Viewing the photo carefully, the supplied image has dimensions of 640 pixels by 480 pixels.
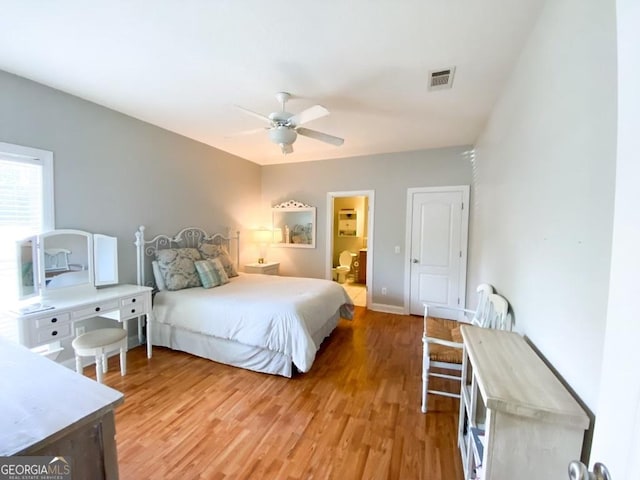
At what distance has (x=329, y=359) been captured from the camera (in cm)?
292

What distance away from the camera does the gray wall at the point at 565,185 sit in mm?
909

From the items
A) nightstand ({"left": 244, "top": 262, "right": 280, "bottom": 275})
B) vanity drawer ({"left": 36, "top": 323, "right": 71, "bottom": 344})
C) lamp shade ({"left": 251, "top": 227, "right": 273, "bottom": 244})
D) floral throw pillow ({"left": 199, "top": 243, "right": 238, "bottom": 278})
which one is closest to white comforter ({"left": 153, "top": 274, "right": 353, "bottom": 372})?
floral throw pillow ({"left": 199, "top": 243, "right": 238, "bottom": 278})

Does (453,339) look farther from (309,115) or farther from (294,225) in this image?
(294,225)

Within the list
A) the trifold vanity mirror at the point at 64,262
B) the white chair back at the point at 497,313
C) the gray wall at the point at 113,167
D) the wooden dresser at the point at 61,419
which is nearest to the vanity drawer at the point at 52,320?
the trifold vanity mirror at the point at 64,262

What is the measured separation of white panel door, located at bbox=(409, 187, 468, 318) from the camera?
4.05 m

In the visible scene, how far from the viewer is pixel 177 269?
3.23 m

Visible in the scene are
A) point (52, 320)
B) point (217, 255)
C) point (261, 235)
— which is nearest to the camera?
point (52, 320)

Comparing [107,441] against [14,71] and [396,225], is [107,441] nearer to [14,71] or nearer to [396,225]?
[14,71]

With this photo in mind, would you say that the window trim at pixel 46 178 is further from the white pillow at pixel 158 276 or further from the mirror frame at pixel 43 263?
the white pillow at pixel 158 276

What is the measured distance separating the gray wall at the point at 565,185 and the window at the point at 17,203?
369 cm

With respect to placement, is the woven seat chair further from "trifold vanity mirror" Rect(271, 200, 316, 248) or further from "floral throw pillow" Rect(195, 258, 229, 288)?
"trifold vanity mirror" Rect(271, 200, 316, 248)

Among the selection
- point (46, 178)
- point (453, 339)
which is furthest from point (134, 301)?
point (453, 339)

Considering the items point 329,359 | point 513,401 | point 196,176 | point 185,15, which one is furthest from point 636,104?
point 196,176

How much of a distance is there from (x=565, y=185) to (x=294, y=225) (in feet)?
14.4
